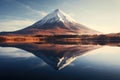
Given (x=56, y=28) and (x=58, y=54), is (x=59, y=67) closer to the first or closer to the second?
(x=58, y=54)

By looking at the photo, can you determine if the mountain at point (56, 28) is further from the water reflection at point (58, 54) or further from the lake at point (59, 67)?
the lake at point (59, 67)

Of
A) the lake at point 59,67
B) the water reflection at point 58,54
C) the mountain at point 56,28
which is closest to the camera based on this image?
the lake at point 59,67

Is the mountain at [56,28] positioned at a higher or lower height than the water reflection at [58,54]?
higher

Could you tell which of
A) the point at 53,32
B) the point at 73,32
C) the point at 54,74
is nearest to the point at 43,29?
the point at 53,32

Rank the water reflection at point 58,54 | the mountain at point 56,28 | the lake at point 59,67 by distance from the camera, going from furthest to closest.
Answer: the mountain at point 56,28
the water reflection at point 58,54
the lake at point 59,67

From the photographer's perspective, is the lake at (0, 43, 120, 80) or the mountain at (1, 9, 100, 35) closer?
the lake at (0, 43, 120, 80)

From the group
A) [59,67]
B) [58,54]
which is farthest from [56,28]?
[59,67]

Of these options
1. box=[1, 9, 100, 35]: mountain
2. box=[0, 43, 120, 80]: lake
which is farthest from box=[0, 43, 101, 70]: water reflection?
box=[1, 9, 100, 35]: mountain

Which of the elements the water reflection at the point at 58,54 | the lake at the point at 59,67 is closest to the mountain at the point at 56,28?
the water reflection at the point at 58,54

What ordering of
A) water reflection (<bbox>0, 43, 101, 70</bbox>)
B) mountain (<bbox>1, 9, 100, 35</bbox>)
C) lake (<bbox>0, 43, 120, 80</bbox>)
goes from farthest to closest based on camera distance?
mountain (<bbox>1, 9, 100, 35</bbox>) → water reflection (<bbox>0, 43, 101, 70</bbox>) → lake (<bbox>0, 43, 120, 80</bbox>)

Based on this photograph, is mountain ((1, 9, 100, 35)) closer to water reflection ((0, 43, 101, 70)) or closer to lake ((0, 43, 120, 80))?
water reflection ((0, 43, 101, 70))

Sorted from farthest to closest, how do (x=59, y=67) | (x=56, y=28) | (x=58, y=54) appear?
(x=56, y=28)
(x=58, y=54)
(x=59, y=67)

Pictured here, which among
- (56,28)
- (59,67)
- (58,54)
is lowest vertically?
(59,67)

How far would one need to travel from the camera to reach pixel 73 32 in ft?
452
